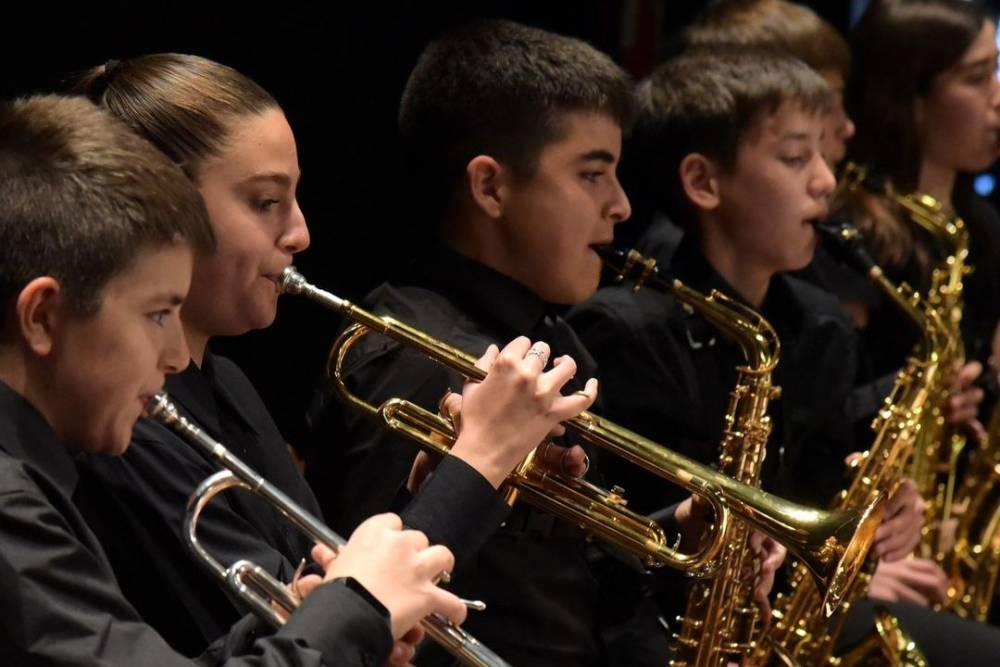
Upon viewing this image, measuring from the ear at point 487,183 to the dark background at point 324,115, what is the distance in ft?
0.75

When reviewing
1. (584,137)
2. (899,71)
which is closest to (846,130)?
(899,71)

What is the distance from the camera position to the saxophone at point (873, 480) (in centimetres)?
275

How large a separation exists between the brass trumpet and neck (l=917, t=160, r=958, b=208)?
179 cm

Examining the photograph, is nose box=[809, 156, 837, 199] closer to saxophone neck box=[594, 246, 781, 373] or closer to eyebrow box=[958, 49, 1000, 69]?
saxophone neck box=[594, 246, 781, 373]

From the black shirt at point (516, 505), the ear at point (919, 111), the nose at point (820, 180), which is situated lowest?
the black shirt at point (516, 505)

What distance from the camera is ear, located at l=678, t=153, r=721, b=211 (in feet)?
10.00

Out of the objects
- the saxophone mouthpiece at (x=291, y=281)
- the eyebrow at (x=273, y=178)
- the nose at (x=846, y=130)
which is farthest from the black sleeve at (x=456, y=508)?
the nose at (x=846, y=130)

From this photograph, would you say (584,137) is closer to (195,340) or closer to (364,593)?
(195,340)

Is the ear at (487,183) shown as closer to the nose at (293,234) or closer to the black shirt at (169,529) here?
the nose at (293,234)

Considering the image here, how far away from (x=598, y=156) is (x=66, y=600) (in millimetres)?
1351

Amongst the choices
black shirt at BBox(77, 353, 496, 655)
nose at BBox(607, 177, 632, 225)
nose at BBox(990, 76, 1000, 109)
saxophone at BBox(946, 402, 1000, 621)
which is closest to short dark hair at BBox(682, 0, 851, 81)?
nose at BBox(990, 76, 1000, 109)

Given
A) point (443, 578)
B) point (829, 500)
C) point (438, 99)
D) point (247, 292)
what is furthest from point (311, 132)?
point (443, 578)

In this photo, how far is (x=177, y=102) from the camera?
6.69 ft

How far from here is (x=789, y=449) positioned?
3053 mm
